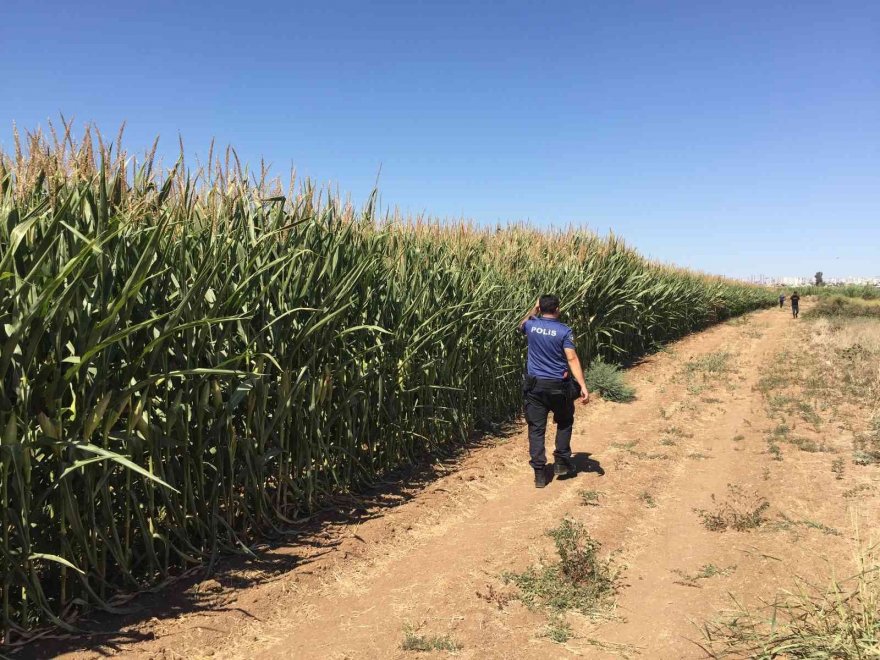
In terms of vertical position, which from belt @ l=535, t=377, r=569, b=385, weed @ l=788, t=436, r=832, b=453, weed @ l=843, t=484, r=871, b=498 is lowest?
weed @ l=843, t=484, r=871, b=498

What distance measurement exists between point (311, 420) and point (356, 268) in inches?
51.1

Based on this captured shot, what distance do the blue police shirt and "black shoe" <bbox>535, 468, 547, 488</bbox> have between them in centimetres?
101

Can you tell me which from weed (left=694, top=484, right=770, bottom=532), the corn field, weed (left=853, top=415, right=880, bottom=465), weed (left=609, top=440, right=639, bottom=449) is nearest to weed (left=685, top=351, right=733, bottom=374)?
weed (left=853, top=415, right=880, bottom=465)

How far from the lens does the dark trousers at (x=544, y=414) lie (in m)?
5.99

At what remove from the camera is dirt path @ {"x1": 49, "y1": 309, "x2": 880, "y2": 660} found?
10.6ft

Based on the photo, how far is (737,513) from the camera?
512cm

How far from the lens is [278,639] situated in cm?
324

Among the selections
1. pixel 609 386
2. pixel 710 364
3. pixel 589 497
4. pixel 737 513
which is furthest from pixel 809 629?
pixel 710 364

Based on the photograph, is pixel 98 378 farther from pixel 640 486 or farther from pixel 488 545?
pixel 640 486

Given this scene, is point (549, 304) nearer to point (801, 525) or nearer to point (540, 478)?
point (540, 478)

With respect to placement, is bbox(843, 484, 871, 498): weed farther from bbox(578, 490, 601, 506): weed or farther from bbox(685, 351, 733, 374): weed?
bbox(685, 351, 733, 374): weed

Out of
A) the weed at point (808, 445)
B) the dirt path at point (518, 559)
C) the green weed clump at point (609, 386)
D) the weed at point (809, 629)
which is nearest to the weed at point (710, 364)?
the green weed clump at point (609, 386)

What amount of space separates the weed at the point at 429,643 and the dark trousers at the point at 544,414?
9.53 feet

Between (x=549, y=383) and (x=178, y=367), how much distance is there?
12.4ft
